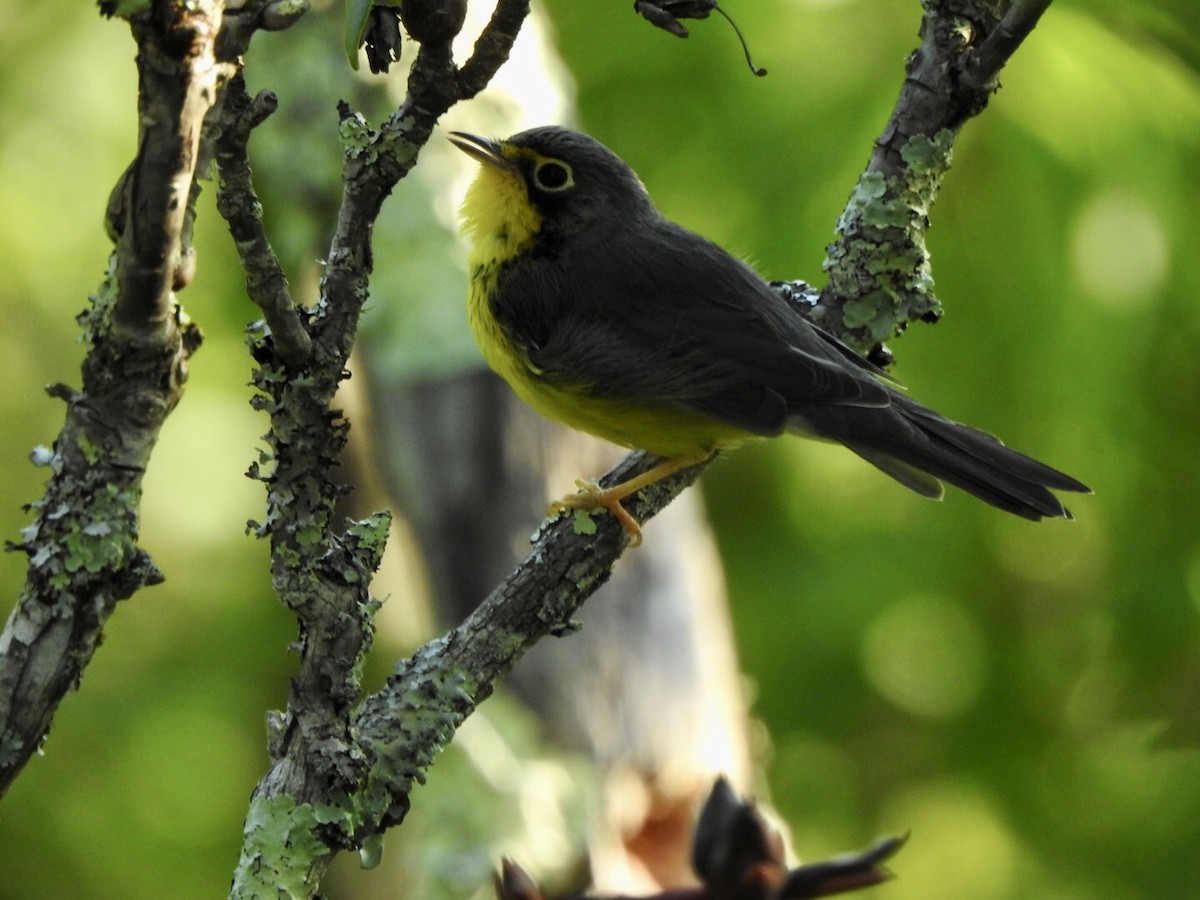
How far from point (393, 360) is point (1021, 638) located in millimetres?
2712

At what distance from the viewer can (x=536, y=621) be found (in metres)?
2.63

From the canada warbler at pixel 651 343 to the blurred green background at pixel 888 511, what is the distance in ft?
4.08

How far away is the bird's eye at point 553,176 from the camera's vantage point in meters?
3.93

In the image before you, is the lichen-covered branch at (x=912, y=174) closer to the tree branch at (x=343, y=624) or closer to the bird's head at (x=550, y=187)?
the bird's head at (x=550, y=187)

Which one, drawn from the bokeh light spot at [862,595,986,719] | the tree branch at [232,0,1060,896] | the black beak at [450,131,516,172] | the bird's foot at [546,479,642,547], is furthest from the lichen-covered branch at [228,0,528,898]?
the bokeh light spot at [862,595,986,719]

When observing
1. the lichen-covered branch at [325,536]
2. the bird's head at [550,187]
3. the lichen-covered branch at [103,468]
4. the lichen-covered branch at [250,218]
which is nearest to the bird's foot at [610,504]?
the lichen-covered branch at [325,536]

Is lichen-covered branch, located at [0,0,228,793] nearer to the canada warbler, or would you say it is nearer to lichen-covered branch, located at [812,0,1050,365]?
the canada warbler

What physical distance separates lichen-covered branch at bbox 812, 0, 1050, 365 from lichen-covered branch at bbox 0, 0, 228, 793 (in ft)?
6.16

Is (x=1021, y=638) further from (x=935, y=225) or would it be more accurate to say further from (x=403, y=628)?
(x=403, y=628)

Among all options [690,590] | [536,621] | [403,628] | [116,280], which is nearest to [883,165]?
[536,621]

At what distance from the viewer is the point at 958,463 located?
11.0ft

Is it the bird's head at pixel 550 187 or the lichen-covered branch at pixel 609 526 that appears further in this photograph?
the bird's head at pixel 550 187

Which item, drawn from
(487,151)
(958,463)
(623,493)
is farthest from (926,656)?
(487,151)

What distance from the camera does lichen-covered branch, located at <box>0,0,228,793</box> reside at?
1.63 m
